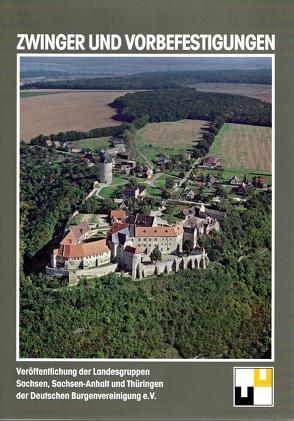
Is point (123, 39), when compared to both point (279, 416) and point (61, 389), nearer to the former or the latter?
point (61, 389)

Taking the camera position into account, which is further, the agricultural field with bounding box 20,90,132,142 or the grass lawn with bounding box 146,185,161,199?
the grass lawn with bounding box 146,185,161,199

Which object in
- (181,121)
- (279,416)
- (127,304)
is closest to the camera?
(279,416)

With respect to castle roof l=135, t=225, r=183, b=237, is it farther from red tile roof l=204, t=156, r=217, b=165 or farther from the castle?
red tile roof l=204, t=156, r=217, b=165

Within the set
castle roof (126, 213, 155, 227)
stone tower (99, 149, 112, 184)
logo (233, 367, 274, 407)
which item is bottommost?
logo (233, 367, 274, 407)

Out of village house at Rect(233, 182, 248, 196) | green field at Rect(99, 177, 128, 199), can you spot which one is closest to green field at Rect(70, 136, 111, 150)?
green field at Rect(99, 177, 128, 199)

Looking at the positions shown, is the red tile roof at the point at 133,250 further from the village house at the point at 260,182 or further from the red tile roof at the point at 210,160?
the village house at the point at 260,182

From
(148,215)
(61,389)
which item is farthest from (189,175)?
(61,389)

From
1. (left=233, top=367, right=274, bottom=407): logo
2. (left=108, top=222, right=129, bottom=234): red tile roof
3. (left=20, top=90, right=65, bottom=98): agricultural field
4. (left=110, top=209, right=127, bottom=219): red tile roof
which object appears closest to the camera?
(left=233, top=367, right=274, bottom=407): logo

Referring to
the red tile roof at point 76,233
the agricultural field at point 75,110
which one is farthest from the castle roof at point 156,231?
the agricultural field at point 75,110
